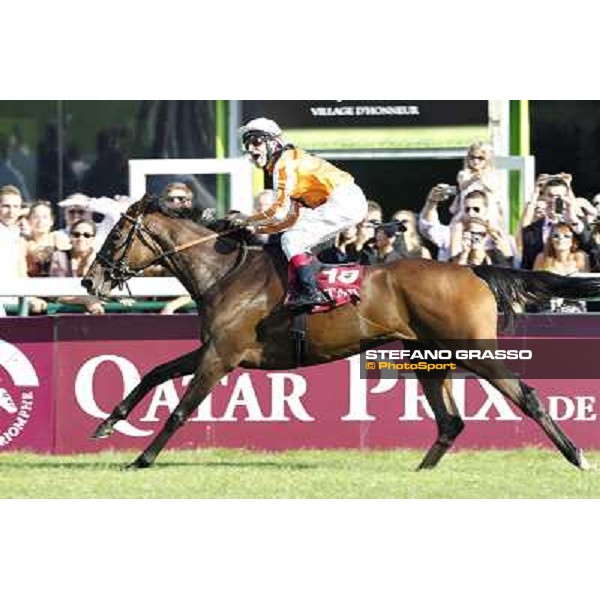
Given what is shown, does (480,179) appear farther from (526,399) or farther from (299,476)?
(299,476)

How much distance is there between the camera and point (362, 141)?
1550 centimetres

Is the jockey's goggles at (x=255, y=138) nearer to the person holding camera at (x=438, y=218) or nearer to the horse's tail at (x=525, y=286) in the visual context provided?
the horse's tail at (x=525, y=286)

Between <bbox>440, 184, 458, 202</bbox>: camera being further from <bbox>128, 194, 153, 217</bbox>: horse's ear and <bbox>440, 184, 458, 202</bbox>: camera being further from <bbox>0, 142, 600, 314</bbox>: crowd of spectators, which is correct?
<bbox>128, 194, 153, 217</bbox>: horse's ear

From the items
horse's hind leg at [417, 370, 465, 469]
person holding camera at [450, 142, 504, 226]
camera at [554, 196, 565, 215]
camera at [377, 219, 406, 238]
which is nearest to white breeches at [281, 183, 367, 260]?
camera at [377, 219, 406, 238]

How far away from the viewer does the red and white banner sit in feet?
46.2

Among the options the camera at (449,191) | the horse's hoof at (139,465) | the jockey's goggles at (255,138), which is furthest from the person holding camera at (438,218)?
the horse's hoof at (139,465)

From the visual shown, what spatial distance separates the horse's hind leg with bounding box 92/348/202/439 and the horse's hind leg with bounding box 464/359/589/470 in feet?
6.27

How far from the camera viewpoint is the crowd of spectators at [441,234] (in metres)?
14.2

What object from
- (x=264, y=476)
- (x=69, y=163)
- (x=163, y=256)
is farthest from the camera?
(x=69, y=163)

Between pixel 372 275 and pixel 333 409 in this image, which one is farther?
pixel 333 409

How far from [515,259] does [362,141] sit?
6.11 feet

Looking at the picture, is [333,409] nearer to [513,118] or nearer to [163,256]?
[163,256]
